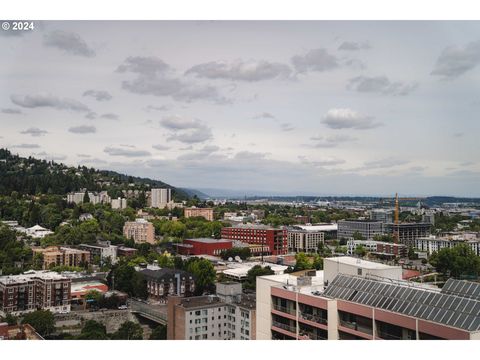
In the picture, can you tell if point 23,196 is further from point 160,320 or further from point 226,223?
point 160,320

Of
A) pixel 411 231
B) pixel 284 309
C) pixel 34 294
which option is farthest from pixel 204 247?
pixel 284 309

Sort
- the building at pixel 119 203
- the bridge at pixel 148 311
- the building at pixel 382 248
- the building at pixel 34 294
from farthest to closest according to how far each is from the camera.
Result: 1. the building at pixel 119 203
2. the building at pixel 382 248
3. the building at pixel 34 294
4. the bridge at pixel 148 311

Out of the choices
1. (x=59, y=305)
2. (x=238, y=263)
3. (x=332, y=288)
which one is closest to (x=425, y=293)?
(x=332, y=288)

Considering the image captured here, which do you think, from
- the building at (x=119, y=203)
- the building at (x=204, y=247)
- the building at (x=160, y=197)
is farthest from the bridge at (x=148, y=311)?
the building at (x=160, y=197)

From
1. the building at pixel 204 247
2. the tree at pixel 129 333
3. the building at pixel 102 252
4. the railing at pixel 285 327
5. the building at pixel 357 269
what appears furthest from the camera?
the building at pixel 204 247

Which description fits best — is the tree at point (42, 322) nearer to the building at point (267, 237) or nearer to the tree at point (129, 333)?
the tree at point (129, 333)

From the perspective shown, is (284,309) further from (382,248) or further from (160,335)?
(382,248)
